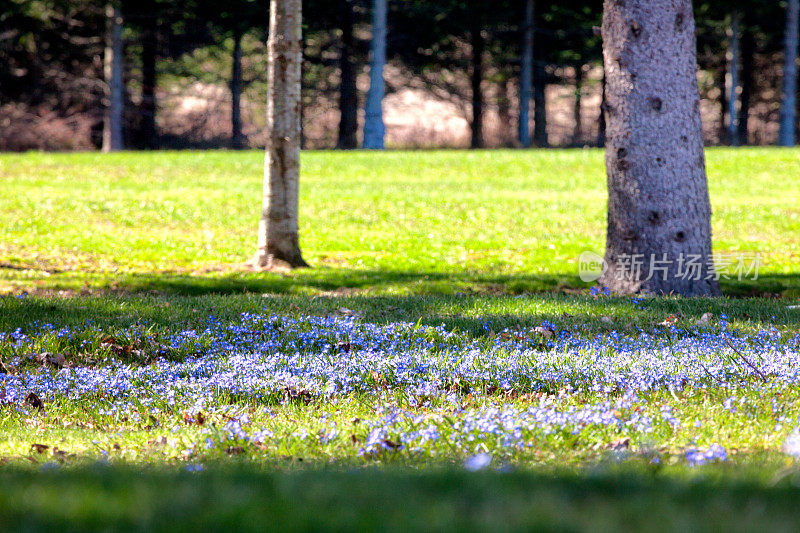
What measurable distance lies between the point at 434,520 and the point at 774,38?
50280mm

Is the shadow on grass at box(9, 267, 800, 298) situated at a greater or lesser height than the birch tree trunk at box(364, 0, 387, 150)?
lesser

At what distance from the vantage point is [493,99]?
162ft

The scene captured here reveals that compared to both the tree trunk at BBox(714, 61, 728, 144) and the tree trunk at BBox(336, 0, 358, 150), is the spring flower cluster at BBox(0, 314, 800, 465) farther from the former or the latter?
the tree trunk at BBox(714, 61, 728, 144)

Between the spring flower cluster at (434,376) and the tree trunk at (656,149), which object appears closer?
the spring flower cluster at (434,376)

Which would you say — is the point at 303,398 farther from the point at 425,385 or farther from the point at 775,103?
the point at 775,103

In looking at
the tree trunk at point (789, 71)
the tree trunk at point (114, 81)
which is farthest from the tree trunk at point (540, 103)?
the tree trunk at point (114, 81)

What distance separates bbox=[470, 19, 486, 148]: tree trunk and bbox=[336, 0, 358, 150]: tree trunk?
7.25 metres

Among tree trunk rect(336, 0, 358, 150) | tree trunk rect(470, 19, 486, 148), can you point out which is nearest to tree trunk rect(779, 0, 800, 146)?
tree trunk rect(470, 19, 486, 148)

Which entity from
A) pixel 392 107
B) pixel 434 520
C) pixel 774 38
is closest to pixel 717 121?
pixel 774 38

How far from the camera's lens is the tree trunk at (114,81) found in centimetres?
3278

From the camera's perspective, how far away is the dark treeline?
35375mm

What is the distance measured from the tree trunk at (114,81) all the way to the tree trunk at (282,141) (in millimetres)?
23443

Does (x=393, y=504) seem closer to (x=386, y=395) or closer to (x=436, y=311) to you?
(x=386, y=395)

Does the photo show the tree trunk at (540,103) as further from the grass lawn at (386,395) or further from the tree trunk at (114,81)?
the grass lawn at (386,395)
